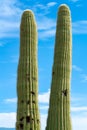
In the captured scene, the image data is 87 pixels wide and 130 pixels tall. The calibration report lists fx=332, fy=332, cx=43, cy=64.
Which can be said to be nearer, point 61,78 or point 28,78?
point 28,78

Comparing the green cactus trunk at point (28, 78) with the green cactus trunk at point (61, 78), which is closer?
the green cactus trunk at point (28, 78)

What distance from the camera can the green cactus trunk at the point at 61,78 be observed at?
13.1 meters

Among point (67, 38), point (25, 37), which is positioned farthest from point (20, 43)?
point (67, 38)

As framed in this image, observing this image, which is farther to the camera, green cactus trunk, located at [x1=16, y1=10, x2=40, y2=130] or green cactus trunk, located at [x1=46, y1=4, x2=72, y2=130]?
green cactus trunk, located at [x1=46, y1=4, x2=72, y2=130]

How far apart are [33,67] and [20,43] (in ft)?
3.78

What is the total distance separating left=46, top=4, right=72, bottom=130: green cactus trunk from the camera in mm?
13102

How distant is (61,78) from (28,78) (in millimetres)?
1338

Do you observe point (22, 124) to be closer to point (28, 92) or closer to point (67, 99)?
point (28, 92)

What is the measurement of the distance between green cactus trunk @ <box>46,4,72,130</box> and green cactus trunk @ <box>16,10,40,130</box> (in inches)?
27.2

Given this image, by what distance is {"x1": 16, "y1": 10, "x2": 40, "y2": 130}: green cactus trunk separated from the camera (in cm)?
1293

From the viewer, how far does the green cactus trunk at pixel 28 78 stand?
42.4 ft

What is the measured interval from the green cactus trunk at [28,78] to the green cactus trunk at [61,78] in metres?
0.69

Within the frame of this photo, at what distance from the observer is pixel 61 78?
13391mm

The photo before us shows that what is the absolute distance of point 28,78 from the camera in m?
13.2
